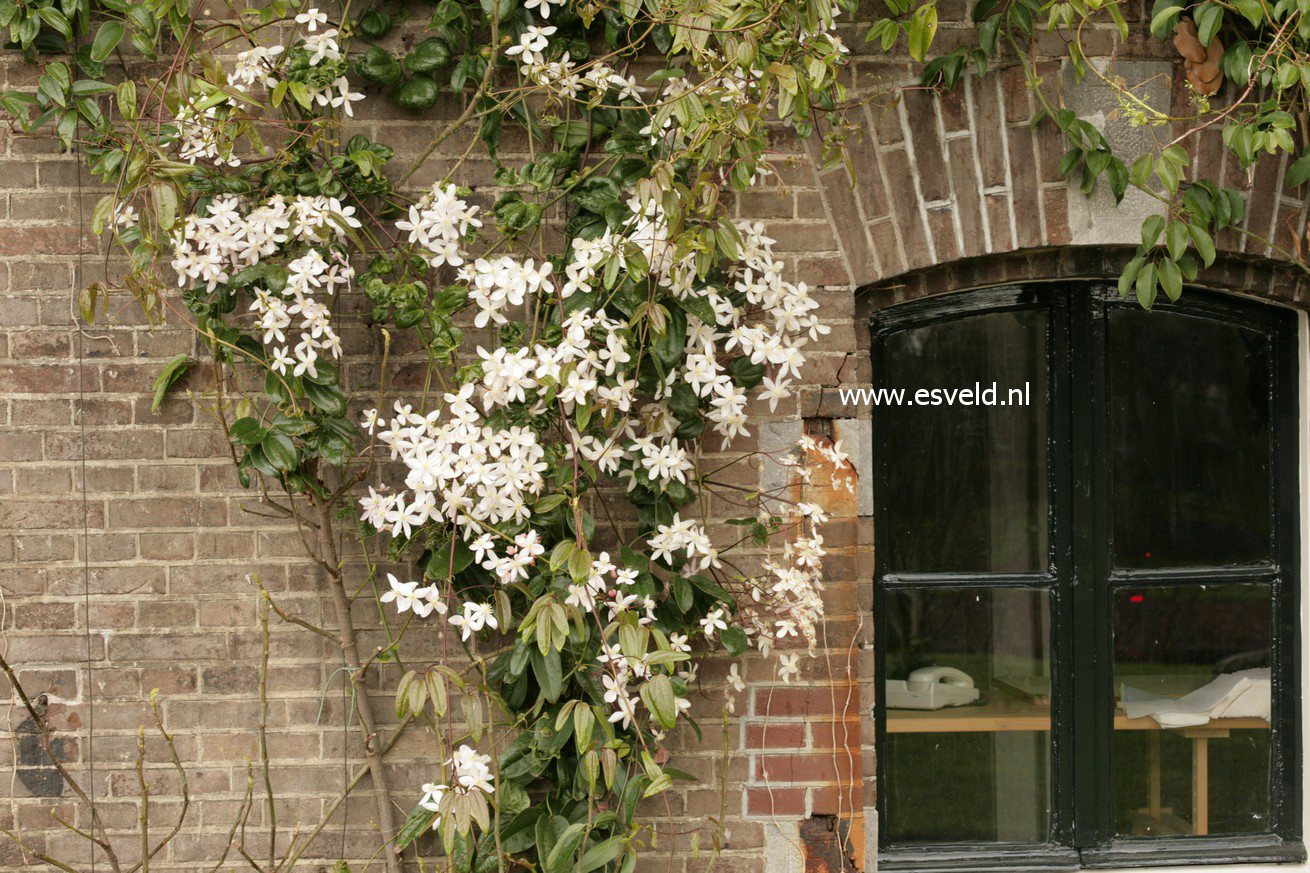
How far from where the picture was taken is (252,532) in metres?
2.72

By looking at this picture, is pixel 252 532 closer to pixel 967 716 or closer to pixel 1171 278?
pixel 967 716

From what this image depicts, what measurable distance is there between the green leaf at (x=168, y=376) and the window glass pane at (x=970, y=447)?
1.76 metres

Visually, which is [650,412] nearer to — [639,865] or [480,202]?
[480,202]

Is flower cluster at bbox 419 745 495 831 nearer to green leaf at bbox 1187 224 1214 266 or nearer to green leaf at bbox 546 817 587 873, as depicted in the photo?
green leaf at bbox 546 817 587 873

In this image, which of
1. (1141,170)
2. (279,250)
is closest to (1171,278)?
(1141,170)

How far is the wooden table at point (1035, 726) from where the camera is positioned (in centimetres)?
295

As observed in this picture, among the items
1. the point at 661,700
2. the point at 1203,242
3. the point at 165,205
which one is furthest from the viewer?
the point at 1203,242

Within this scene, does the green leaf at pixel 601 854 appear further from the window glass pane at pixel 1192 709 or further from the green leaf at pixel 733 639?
the window glass pane at pixel 1192 709

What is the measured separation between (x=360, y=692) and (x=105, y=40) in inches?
64.1

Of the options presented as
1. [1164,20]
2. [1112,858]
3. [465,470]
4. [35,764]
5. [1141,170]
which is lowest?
[1112,858]

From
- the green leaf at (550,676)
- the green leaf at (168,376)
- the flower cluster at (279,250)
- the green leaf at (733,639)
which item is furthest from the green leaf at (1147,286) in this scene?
the green leaf at (168,376)

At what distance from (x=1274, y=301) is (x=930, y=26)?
1.24 meters

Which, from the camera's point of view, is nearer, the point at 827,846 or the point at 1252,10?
the point at 1252,10

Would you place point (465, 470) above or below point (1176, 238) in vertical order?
below
